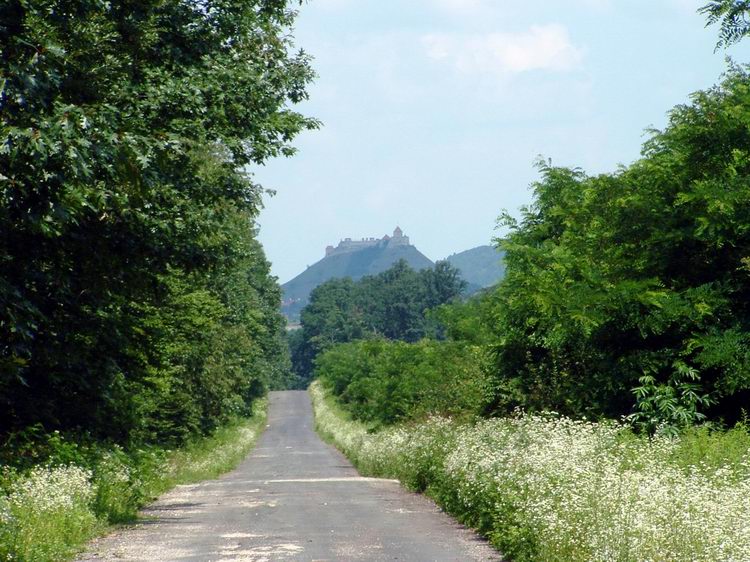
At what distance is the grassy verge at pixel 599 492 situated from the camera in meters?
9.82

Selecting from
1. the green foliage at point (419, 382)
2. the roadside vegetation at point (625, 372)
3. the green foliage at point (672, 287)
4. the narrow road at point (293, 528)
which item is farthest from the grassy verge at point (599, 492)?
the green foliage at point (419, 382)

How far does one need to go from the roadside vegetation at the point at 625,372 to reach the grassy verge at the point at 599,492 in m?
0.03

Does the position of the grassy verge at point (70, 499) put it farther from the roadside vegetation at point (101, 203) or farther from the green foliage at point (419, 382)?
the green foliage at point (419, 382)

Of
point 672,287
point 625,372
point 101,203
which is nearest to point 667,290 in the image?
point 672,287

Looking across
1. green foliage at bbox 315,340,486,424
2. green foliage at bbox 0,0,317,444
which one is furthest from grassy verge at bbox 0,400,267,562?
green foliage at bbox 315,340,486,424

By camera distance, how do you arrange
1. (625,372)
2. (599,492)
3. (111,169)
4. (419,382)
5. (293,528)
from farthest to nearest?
(419,382) < (625,372) < (293,528) < (111,169) < (599,492)

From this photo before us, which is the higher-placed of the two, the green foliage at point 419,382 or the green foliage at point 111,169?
the green foliage at point 111,169

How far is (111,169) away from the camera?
44.0 ft

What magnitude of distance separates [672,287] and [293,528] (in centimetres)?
861

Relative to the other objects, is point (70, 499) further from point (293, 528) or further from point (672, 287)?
point (672, 287)

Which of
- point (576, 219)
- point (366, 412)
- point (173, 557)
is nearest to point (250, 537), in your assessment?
point (173, 557)

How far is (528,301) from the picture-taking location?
22281 mm

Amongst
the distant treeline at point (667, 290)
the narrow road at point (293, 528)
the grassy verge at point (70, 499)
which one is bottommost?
the narrow road at point (293, 528)

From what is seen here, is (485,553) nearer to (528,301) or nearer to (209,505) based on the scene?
(528,301)
